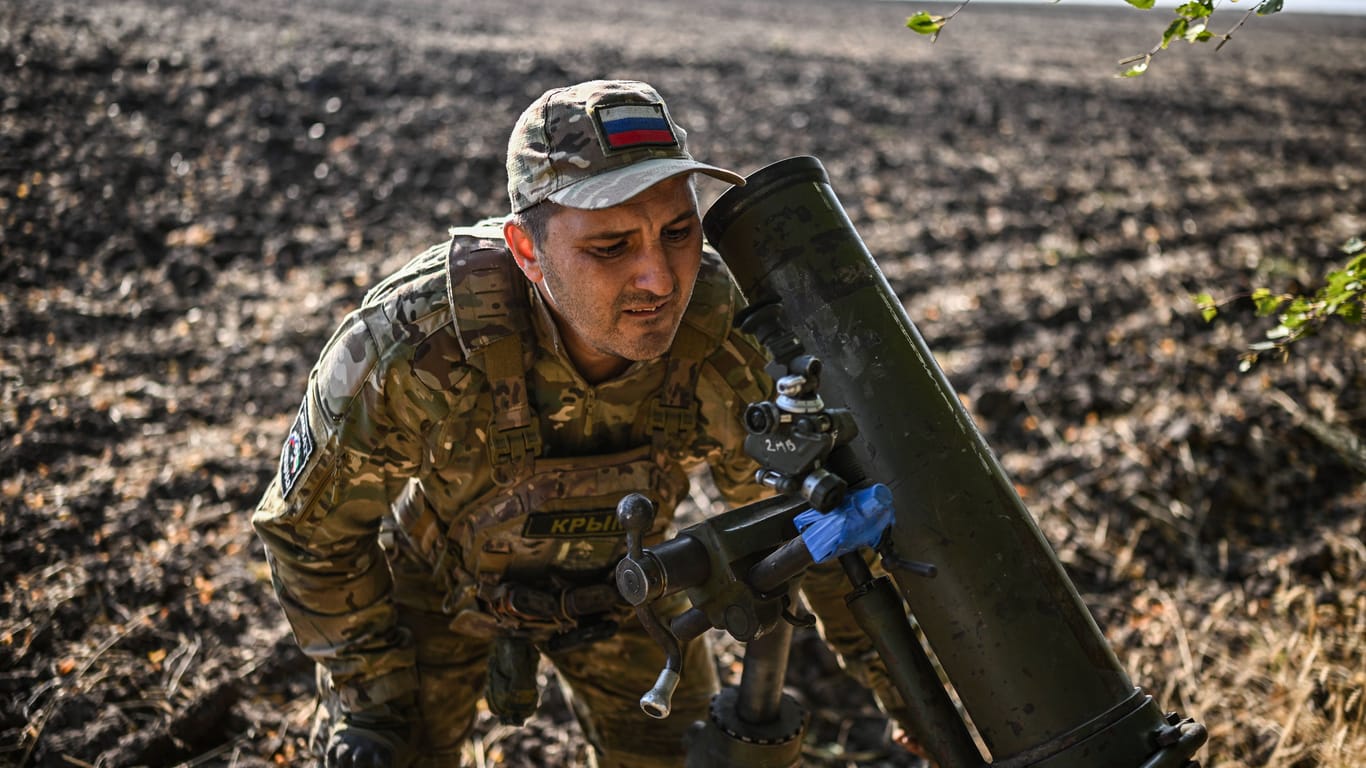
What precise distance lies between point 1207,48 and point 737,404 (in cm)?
1566

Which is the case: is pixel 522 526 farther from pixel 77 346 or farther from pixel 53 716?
pixel 77 346

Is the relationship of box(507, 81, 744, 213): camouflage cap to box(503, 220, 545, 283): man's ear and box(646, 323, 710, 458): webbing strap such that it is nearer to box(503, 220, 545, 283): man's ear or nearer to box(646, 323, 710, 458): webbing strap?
box(503, 220, 545, 283): man's ear

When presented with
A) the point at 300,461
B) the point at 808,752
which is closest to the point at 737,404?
the point at 300,461

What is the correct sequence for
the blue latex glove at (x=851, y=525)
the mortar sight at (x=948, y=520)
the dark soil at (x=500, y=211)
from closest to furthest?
1. the blue latex glove at (x=851, y=525)
2. the mortar sight at (x=948, y=520)
3. the dark soil at (x=500, y=211)

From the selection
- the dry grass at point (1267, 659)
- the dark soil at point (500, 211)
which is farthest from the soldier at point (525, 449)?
the dry grass at point (1267, 659)

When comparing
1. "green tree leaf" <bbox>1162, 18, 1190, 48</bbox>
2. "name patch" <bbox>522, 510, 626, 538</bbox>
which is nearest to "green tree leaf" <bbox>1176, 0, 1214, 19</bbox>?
"green tree leaf" <bbox>1162, 18, 1190, 48</bbox>

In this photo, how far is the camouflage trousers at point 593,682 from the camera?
2.98 m

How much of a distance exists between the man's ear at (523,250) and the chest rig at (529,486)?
3.6 inches

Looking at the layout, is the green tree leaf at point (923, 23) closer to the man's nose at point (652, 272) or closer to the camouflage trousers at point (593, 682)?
the man's nose at point (652, 272)

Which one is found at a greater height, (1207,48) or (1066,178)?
(1207,48)

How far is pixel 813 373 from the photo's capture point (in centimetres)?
192

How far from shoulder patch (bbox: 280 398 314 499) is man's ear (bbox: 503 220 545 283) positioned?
0.65m

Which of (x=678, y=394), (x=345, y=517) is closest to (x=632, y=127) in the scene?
(x=678, y=394)

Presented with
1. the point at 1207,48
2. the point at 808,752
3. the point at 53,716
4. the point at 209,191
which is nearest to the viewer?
the point at 53,716
